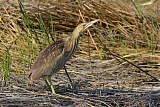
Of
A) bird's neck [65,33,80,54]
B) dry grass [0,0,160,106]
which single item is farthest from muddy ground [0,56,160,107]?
bird's neck [65,33,80,54]

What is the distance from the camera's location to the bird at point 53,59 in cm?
362

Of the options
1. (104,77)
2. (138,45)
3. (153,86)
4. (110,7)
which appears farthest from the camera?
(110,7)

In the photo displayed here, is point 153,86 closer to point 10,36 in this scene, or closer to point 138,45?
point 138,45

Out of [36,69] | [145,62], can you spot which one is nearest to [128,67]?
[145,62]

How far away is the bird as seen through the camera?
11.9 feet

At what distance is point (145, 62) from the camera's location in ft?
16.2

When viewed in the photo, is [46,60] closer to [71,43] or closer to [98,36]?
[71,43]

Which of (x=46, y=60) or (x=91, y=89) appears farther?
(x=91, y=89)

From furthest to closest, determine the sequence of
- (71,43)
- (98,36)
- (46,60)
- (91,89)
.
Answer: (98,36), (91,89), (71,43), (46,60)

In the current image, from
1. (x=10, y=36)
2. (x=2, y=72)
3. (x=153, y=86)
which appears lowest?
(x=153, y=86)

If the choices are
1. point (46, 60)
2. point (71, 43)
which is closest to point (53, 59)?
point (46, 60)

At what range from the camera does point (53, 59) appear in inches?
145

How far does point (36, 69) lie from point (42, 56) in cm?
14

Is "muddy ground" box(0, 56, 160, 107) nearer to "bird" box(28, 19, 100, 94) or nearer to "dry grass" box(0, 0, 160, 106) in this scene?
"dry grass" box(0, 0, 160, 106)
